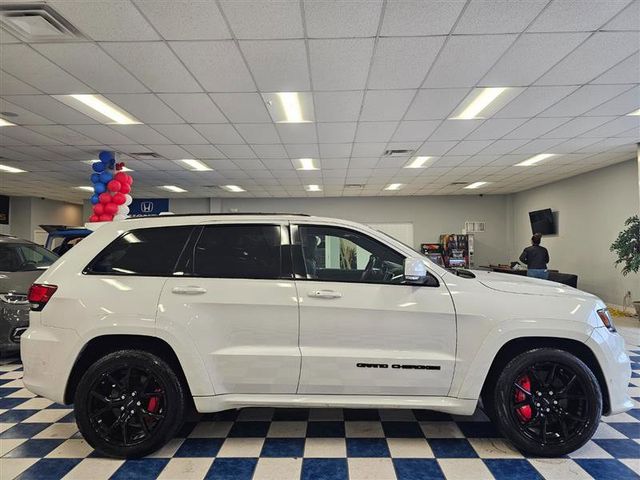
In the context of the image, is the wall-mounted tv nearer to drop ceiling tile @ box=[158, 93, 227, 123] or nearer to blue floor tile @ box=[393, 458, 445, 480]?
drop ceiling tile @ box=[158, 93, 227, 123]

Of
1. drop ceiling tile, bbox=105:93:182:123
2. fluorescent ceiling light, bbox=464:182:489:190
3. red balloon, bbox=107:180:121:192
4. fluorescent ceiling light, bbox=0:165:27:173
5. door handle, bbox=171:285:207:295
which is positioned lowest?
door handle, bbox=171:285:207:295

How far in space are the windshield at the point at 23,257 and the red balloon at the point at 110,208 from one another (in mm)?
1872

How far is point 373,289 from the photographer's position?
2.20m

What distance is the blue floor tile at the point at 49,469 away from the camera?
1.95 m

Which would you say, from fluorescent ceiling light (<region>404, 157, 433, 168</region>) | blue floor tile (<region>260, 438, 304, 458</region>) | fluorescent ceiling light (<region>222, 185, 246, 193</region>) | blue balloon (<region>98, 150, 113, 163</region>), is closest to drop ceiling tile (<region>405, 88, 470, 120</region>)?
fluorescent ceiling light (<region>404, 157, 433, 168</region>)

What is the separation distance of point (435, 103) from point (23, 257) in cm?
545

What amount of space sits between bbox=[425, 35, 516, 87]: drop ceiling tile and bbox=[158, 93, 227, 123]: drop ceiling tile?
2.63m

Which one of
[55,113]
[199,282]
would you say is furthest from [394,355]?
[55,113]

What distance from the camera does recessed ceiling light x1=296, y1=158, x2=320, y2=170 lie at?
7520 mm

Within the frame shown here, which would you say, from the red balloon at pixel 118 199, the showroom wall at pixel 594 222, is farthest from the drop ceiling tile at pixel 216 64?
the showroom wall at pixel 594 222

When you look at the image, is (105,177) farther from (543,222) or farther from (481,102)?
(543,222)

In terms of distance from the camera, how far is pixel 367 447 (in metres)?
2.22

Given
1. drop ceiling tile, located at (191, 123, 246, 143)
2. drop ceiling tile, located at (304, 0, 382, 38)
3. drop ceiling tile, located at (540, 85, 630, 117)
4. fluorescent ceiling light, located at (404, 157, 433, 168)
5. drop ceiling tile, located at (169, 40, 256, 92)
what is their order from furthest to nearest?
fluorescent ceiling light, located at (404, 157, 433, 168) < drop ceiling tile, located at (191, 123, 246, 143) < drop ceiling tile, located at (540, 85, 630, 117) < drop ceiling tile, located at (169, 40, 256, 92) < drop ceiling tile, located at (304, 0, 382, 38)

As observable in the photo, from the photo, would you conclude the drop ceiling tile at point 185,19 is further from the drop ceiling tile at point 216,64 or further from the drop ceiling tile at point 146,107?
the drop ceiling tile at point 146,107
